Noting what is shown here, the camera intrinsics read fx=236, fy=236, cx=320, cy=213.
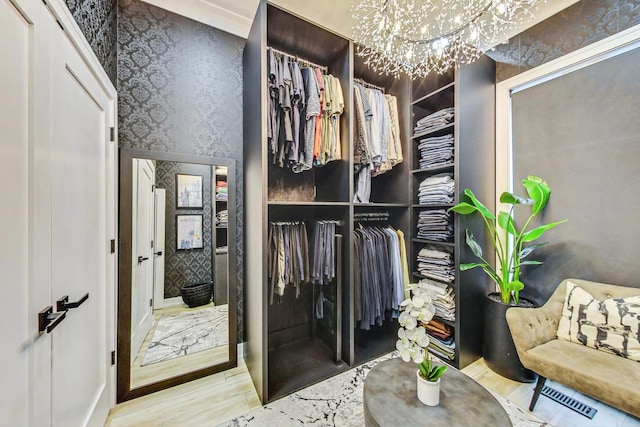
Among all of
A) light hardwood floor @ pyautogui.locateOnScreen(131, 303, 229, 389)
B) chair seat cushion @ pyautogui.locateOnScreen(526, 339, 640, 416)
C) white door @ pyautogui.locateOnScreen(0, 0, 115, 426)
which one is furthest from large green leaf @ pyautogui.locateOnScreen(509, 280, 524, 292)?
white door @ pyautogui.locateOnScreen(0, 0, 115, 426)

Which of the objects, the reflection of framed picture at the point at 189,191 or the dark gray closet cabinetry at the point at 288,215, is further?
the reflection of framed picture at the point at 189,191

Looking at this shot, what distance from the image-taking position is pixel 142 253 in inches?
72.9

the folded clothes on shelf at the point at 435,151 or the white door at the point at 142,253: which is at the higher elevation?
the folded clothes on shelf at the point at 435,151

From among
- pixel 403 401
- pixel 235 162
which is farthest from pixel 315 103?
pixel 403 401

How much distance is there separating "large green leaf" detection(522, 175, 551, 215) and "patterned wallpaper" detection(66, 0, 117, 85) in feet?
10.4

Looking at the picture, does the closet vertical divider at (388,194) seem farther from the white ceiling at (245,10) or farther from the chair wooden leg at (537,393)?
the chair wooden leg at (537,393)

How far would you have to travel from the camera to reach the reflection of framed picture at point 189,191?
1.95 metres

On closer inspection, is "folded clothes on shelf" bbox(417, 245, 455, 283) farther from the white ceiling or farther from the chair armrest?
the white ceiling

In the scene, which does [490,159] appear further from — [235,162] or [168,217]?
[168,217]

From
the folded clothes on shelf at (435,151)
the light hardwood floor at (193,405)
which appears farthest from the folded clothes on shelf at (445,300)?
the light hardwood floor at (193,405)

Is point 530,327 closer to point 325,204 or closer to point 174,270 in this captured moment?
point 325,204

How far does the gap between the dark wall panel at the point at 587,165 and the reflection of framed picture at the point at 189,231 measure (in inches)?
119

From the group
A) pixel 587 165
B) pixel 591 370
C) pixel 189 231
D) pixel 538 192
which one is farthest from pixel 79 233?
pixel 587 165

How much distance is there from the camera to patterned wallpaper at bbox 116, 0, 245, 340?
182 cm
